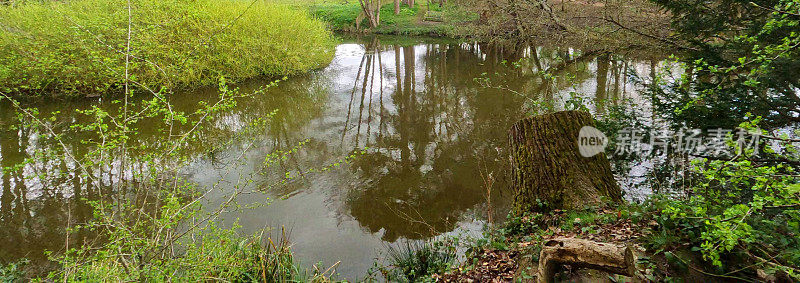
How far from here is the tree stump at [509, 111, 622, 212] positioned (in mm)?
4082

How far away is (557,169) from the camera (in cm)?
415

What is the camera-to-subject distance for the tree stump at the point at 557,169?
13.4ft

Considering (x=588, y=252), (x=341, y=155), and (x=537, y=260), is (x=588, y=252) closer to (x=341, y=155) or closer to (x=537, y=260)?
(x=537, y=260)

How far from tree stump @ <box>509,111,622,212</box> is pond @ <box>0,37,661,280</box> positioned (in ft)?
1.88

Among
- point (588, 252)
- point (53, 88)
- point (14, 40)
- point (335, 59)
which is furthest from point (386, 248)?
point (335, 59)

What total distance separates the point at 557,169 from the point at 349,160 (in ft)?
13.2

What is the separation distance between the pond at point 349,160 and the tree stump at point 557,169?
57 cm

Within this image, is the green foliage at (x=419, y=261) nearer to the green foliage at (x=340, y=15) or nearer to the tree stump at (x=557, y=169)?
the tree stump at (x=557, y=169)

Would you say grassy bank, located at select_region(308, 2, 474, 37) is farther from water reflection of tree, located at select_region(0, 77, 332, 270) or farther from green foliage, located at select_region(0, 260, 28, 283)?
green foliage, located at select_region(0, 260, 28, 283)

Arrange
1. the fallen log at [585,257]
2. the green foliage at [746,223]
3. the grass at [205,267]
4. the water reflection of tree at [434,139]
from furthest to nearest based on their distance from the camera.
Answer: the water reflection of tree at [434,139] → the grass at [205,267] → the fallen log at [585,257] → the green foliage at [746,223]

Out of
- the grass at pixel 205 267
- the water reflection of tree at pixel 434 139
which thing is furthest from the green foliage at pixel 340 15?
the grass at pixel 205 267

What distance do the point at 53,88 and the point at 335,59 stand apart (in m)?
10.1

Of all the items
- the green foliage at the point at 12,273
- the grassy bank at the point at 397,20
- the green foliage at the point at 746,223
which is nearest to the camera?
the green foliage at the point at 746,223

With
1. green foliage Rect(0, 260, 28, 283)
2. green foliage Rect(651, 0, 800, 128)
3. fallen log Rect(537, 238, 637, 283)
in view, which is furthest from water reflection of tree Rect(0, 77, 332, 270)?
green foliage Rect(651, 0, 800, 128)
